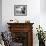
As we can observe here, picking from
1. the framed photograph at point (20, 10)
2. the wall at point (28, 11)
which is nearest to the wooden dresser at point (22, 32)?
the wall at point (28, 11)

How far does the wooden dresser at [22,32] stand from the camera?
5504 millimetres

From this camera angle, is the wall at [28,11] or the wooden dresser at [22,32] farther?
the wall at [28,11]

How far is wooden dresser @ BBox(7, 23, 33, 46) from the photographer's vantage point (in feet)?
18.1

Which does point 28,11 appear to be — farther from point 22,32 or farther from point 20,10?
point 22,32

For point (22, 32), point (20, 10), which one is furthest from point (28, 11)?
point (22, 32)

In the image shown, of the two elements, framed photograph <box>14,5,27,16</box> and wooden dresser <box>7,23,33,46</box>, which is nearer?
wooden dresser <box>7,23,33,46</box>

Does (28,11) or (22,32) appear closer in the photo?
(22,32)

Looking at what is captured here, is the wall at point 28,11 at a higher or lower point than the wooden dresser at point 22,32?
higher

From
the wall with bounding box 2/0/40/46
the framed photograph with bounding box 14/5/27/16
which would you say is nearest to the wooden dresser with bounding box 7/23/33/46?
the wall with bounding box 2/0/40/46

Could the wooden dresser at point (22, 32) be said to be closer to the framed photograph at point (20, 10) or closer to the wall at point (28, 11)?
the wall at point (28, 11)

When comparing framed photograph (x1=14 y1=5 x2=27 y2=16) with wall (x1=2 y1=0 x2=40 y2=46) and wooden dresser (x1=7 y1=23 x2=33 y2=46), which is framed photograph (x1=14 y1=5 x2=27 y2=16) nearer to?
wall (x1=2 y1=0 x2=40 y2=46)

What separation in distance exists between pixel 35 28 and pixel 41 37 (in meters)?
0.50

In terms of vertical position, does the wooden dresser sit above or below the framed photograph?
A: below

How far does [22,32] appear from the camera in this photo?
557cm
